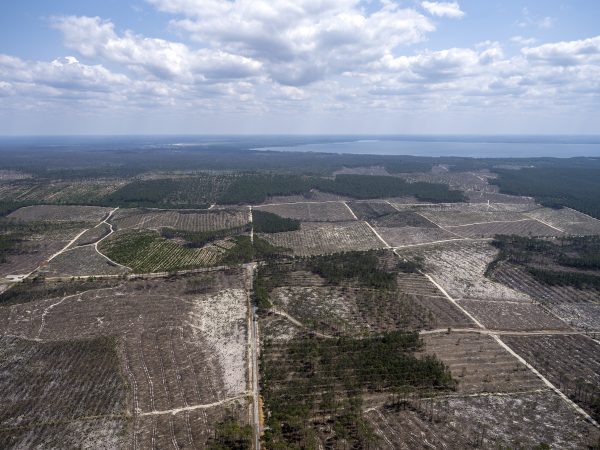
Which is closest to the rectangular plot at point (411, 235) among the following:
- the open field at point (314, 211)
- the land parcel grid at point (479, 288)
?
the land parcel grid at point (479, 288)

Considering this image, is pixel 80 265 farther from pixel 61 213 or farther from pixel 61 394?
pixel 61 213

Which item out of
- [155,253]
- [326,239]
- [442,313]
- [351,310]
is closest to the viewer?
[442,313]

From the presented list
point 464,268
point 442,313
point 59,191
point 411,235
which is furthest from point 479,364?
point 59,191

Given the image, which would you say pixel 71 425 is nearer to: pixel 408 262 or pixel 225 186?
pixel 408 262

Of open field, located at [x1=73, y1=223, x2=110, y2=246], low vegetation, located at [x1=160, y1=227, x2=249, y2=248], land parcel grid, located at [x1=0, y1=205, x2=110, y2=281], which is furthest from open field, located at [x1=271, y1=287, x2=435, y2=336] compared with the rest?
open field, located at [x1=73, y1=223, x2=110, y2=246]

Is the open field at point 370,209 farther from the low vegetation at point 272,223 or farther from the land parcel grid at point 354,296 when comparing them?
the land parcel grid at point 354,296

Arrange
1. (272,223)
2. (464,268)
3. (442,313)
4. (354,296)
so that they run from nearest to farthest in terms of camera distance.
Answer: (442,313) → (354,296) → (464,268) → (272,223)

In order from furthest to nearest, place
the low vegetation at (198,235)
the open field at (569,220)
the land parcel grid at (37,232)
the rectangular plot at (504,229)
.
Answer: the open field at (569,220), the rectangular plot at (504,229), the low vegetation at (198,235), the land parcel grid at (37,232)
